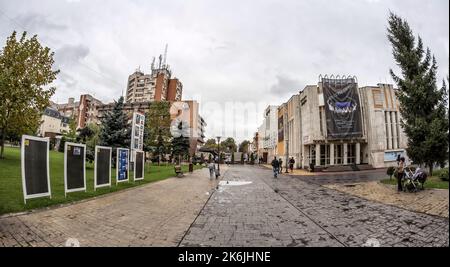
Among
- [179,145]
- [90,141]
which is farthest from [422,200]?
[179,145]

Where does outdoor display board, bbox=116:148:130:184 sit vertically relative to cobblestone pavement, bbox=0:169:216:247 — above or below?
above

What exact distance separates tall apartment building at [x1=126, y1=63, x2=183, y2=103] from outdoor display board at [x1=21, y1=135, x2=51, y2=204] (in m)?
72.0

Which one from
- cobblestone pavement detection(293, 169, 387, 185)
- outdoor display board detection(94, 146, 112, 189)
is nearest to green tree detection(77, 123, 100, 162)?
outdoor display board detection(94, 146, 112, 189)

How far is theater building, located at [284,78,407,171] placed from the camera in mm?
30109

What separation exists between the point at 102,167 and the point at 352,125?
29.9 m

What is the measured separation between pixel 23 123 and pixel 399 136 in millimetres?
39938

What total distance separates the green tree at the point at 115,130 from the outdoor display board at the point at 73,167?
43.4 feet

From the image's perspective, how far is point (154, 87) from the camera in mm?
82812

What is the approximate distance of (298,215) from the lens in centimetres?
690

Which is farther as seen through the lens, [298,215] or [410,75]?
[410,75]

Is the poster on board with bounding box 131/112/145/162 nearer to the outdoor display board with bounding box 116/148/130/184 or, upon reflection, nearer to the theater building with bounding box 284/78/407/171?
the outdoor display board with bounding box 116/148/130/184
